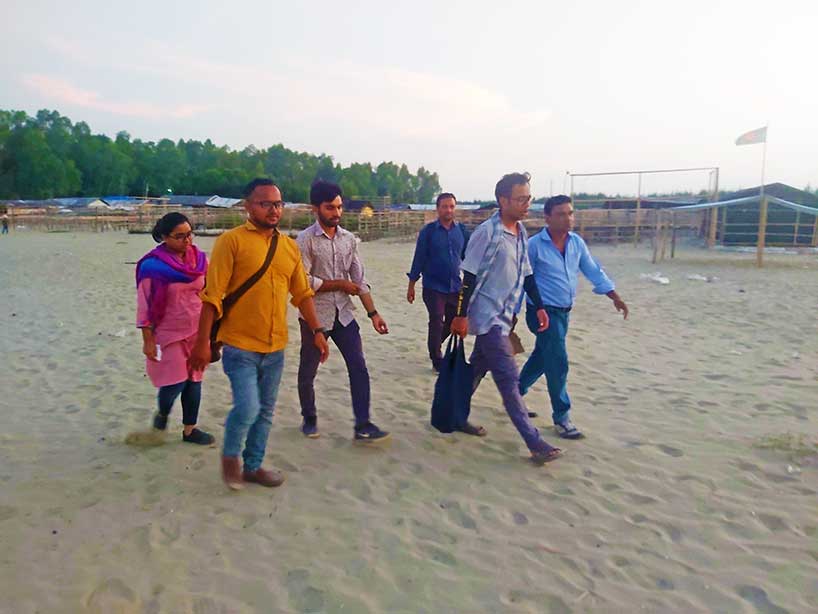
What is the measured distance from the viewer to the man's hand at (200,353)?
290cm

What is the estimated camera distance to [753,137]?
19109mm

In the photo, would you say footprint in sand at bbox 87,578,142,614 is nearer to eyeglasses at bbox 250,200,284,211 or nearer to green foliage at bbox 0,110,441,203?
eyeglasses at bbox 250,200,284,211

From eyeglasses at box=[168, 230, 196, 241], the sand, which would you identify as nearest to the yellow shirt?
eyeglasses at box=[168, 230, 196, 241]

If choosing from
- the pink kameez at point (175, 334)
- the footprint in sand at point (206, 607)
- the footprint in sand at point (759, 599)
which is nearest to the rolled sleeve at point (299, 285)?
the pink kameez at point (175, 334)

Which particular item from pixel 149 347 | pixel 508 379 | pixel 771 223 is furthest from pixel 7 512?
pixel 771 223

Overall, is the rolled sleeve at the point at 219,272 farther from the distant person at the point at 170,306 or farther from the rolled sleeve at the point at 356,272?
the rolled sleeve at the point at 356,272

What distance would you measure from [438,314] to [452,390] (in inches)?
64.1

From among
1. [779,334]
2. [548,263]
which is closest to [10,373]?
[548,263]

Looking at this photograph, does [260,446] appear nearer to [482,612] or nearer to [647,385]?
[482,612]

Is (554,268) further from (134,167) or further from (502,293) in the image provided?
(134,167)

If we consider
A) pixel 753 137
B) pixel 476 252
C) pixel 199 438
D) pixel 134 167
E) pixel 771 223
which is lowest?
pixel 199 438

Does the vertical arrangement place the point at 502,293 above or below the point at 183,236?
below

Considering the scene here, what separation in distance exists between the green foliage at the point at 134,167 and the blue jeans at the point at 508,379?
57008mm

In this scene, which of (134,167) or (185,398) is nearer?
(185,398)
